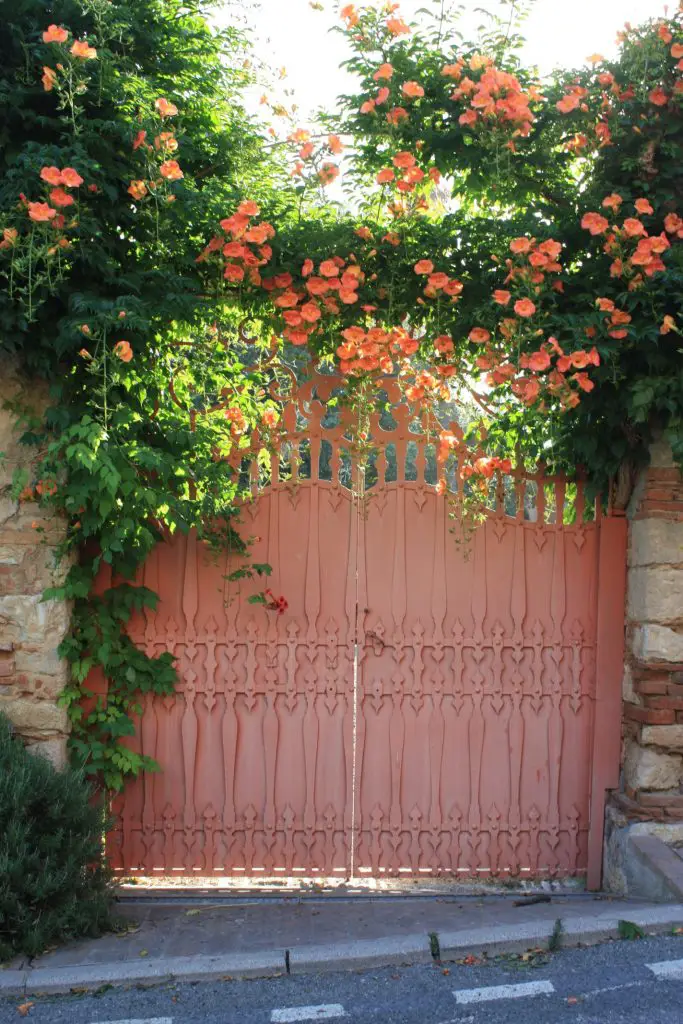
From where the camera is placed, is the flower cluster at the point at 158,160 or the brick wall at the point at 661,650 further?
the brick wall at the point at 661,650

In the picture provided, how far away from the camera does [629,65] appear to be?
A: 4.29 metres

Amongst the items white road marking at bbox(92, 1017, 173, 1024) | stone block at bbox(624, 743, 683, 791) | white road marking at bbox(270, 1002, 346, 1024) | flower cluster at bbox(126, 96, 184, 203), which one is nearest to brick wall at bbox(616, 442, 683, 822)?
stone block at bbox(624, 743, 683, 791)

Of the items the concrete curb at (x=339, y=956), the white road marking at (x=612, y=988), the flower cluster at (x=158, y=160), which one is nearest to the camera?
the white road marking at (x=612, y=988)

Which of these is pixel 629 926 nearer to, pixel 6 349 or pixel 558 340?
pixel 558 340

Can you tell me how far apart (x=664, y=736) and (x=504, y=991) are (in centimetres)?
155

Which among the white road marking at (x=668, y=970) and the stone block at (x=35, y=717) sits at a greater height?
the stone block at (x=35, y=717)

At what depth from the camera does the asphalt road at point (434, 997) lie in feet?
10.5

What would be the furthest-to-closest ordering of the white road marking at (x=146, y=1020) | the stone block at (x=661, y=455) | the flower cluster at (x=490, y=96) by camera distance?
the stone block at (x=661, y=455), the flower cluster at (x=490, y=96), the white road marking at (x=146, y=1020)

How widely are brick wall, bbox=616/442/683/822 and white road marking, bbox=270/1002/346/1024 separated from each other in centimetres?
184

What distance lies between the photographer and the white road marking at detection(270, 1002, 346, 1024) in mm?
3186

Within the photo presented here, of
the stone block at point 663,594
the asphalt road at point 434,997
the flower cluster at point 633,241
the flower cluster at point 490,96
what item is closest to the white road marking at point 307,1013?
the asphalt road at point 434,997

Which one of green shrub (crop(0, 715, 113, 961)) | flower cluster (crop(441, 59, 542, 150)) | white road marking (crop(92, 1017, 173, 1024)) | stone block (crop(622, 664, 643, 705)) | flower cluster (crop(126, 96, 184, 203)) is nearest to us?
white road marking (crop(92, 1017, 173, 1024))

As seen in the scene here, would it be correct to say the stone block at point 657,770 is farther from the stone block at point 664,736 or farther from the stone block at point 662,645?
the stone block at point 662,645

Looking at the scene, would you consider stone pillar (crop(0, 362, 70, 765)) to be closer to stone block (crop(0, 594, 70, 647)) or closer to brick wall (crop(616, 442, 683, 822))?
stone block (crop(0, 594, 70, 647))
